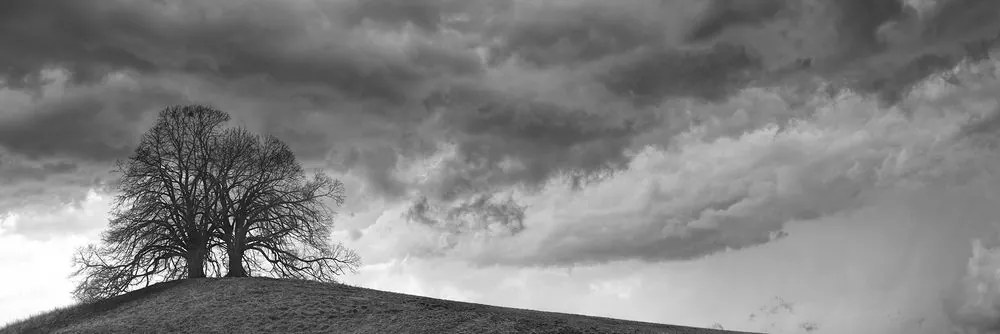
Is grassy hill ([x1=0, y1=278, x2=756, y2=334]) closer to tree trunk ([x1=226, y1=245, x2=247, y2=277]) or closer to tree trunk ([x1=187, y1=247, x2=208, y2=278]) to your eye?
tree trunk ([x1=187, y1=247, x2=208, y2=278])

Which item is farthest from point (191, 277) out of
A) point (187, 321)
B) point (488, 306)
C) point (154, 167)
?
point (488, 306)

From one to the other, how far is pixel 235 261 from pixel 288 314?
40.6 feet

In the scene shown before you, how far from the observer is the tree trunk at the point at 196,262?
135ft

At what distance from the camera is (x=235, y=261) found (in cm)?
4200

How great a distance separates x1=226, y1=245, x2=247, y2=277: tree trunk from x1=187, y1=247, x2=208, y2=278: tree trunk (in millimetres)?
1262

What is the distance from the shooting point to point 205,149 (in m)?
42.9

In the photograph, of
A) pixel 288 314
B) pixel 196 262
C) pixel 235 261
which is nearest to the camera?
pixel 288 314

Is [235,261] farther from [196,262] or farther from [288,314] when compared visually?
[288,314]

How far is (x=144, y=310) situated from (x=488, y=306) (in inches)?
599

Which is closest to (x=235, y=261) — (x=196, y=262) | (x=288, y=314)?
(x=196, y=262)

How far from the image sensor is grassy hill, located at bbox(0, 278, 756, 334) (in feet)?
95.6

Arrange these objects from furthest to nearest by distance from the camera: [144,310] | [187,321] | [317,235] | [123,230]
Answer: [317,235] → [123,230] → [144,310] → [187,321]

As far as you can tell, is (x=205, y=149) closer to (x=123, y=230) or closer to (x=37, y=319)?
(x=123, y=230)

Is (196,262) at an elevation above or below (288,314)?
above
